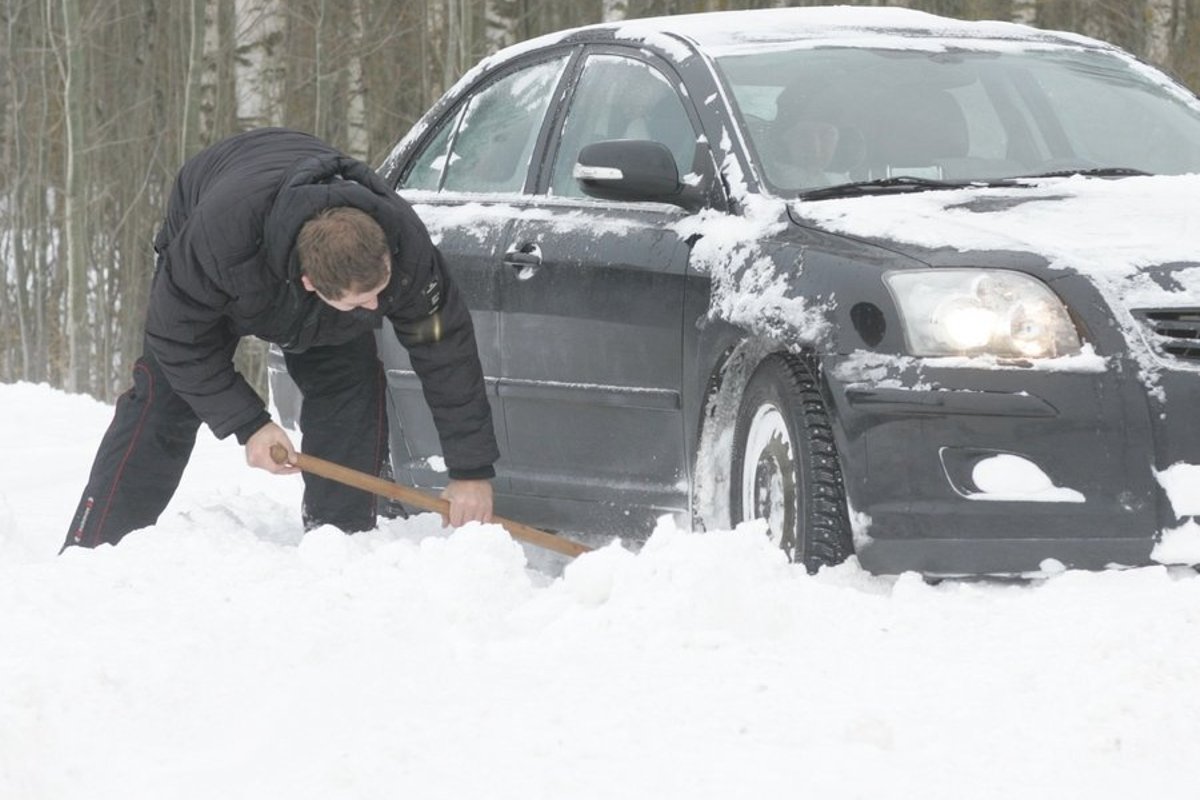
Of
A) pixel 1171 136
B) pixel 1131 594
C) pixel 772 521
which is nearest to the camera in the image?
pixel 1131 594

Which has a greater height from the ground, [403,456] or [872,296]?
[872,296]

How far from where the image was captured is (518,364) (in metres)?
5.62

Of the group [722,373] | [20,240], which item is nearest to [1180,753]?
[722,373]

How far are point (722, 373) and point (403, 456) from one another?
1651 mm

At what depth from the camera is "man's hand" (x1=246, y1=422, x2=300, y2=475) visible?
509 cm

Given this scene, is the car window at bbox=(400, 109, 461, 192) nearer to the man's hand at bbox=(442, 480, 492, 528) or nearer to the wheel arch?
the man's hand at bbox=(442, 480, 492, 528)

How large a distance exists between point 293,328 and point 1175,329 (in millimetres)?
2327

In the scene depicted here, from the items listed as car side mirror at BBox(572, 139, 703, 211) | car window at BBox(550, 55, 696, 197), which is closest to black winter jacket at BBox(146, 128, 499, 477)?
car side mirror at BBox(572, 139, 703, 211)

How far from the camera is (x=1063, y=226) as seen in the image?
439cm

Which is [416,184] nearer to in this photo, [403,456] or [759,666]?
[403,456]

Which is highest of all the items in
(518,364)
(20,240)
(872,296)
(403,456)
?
(872,296)

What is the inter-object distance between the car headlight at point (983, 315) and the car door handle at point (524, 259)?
1.56 m

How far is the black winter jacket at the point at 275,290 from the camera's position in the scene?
4.89 meters

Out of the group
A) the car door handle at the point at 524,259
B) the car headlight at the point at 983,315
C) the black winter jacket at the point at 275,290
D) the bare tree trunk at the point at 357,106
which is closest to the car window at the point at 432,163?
the car door handle at the point at 524,259
